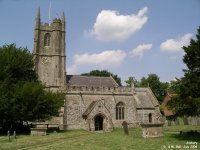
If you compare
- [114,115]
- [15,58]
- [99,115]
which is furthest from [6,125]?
[114,115]

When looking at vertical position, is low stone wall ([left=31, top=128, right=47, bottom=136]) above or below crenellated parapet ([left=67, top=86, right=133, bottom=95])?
below

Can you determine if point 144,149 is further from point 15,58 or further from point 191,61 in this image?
point 15,58

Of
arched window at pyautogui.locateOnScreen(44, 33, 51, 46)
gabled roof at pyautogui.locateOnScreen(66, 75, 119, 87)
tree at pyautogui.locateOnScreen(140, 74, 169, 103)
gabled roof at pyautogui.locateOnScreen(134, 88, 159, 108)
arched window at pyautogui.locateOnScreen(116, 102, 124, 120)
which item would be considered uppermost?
arched window at pyautogui.locateOnScreen(44, 33, 51, 46)

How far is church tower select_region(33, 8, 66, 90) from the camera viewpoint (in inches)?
1714

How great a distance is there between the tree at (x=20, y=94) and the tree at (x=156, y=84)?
42103 mm

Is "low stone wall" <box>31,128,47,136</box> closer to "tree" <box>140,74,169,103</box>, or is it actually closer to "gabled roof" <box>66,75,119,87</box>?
"gabled roof" <box>66,75,119,87</box>

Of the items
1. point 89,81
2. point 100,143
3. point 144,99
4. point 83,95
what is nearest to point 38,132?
point 100,143

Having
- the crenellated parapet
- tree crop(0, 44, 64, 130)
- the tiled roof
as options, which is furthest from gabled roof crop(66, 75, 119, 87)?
tree crop(0, 44, 64, 130)

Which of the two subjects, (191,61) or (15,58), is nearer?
(191,61)

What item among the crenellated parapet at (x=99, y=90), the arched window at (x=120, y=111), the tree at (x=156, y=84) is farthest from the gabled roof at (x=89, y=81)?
the tree at (x=156, y=84)

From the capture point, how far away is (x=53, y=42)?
44938mm

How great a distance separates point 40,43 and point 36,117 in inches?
672

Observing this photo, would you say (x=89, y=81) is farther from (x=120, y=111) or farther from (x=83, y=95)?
(x=120, y=111)

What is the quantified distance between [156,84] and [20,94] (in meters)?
49.0
